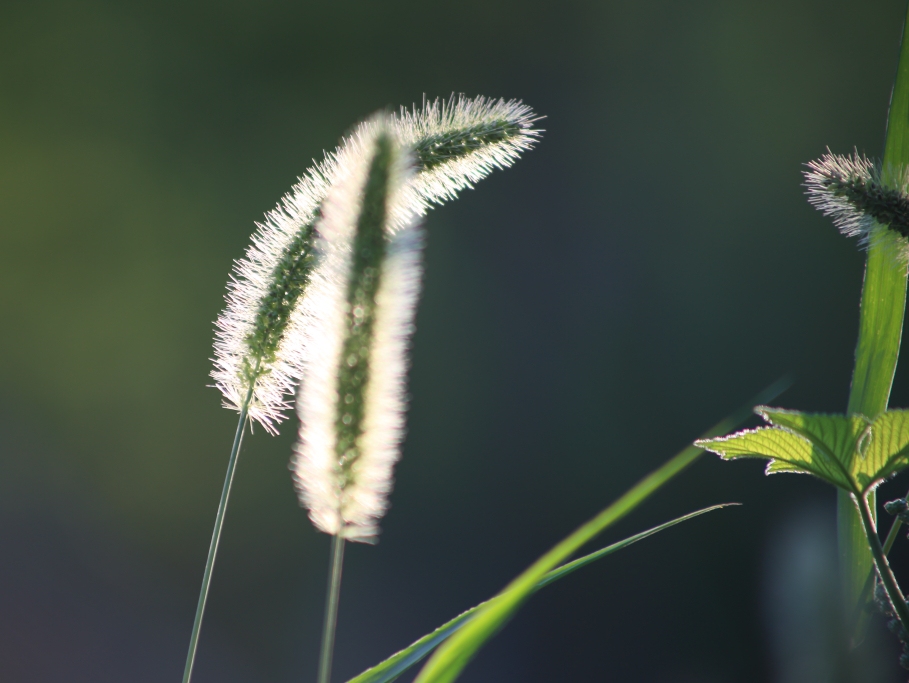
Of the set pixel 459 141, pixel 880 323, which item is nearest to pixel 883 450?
pixel 880 323

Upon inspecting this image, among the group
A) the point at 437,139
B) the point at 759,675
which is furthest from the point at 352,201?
the point at 759,675

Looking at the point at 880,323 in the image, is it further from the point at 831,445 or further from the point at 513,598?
the point at 513,598

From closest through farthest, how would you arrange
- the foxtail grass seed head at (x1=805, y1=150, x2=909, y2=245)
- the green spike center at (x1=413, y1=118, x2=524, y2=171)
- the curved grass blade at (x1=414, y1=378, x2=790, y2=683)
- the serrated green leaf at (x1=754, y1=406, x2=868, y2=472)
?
the curved grass blade at (x1=414, y1=378, x2=790, y2=683), the serrated green leaf at (x1=754, y1=406, x2=868, y2=472), the foxtail grass seed head at (x1=805, y1=150, x2=909, y2=245), the green spike center at (x1=413, y1=118, x2=524, y2=171)

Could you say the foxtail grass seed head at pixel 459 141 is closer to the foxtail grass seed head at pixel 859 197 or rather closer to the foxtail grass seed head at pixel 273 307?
the foxtail grass seed head at pixel 273 307

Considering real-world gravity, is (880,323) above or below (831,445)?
above

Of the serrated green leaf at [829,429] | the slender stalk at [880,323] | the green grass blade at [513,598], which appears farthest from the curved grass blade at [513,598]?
the slender stalk at [880,323]

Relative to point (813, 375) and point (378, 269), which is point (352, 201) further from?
point (813, 375)

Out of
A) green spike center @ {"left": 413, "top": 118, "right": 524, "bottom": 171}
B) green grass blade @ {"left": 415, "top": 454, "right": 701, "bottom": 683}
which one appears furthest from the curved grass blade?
green spike center @ {"left": 413, "top": 118, "right": 524, "bottom": 171}

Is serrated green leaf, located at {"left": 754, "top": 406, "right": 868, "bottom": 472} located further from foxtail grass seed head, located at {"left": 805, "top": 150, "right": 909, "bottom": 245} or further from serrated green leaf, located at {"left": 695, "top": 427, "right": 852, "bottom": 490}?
foxtail grass seed head, located at {"left": 805, "top": 150, "right": 909, "bottom": 245}
